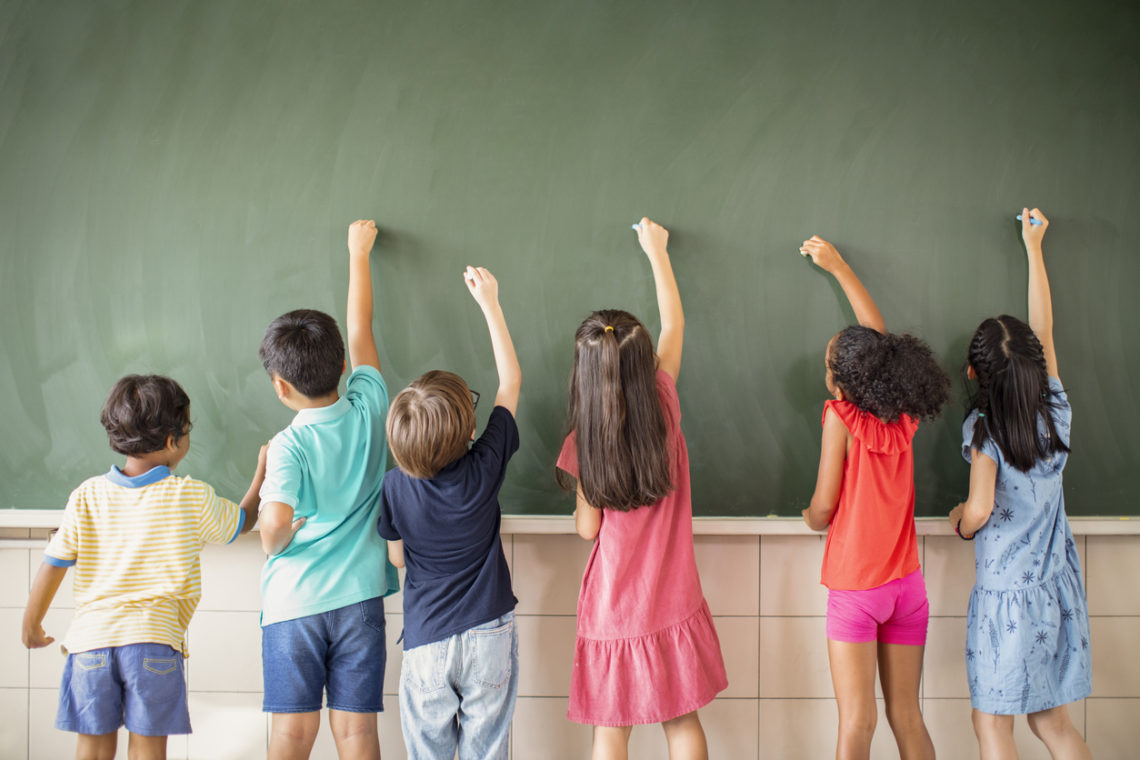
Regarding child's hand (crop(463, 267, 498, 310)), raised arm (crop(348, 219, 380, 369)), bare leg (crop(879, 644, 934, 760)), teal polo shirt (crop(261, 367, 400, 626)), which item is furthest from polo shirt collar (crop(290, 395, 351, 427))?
bare leg (crop(879, 644, 934, 760))

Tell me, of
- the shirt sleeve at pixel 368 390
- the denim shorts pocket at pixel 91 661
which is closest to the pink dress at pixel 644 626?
the shirt sleeve at pixel 368 390

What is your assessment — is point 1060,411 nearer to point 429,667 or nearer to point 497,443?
point 497,443

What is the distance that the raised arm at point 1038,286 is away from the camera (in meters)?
1.85

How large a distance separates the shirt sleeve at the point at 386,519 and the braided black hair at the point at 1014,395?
1507mm

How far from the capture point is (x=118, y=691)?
157 cm

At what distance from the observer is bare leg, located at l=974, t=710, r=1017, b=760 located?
1745 mm

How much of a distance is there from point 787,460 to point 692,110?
1049 millimetres

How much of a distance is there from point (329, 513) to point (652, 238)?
3.68 ft

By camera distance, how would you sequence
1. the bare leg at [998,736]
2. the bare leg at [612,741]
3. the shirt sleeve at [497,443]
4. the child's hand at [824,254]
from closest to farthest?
the shirt sleeve at [497,443] < the bare leg at [612,741] < the bare leg at [998,736] < the child's hand at [824,254]

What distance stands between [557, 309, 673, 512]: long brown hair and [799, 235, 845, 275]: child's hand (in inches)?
25.1

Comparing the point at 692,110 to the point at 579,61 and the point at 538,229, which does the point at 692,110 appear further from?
the point at 538,229

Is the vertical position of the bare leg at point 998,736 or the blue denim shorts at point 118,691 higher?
the blue denim shorts at point 118,691

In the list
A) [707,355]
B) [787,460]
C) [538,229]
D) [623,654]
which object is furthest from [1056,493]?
[538,229]

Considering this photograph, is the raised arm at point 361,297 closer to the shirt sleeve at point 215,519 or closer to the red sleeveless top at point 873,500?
the shirt sleeve at point 215,519
